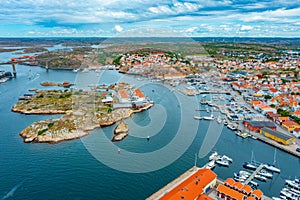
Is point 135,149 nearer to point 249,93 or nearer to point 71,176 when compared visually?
point 71,176

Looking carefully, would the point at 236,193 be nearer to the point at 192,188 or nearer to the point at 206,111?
the point at 192,188

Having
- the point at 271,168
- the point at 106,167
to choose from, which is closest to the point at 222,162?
the point at 271,168

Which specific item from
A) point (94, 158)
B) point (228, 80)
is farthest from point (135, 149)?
point (228, 80)

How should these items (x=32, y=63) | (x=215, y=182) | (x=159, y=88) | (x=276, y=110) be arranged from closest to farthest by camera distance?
1. (x=215, y=182)
2. (x=276, y=110)
3. (x=159, y=88)
4. (x=32, y=63)

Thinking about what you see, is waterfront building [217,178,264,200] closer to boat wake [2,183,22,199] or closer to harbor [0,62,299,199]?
harbor [0,62,299,199]

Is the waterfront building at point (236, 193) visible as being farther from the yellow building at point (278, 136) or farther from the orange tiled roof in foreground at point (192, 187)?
the yellow building at point (278, 136)

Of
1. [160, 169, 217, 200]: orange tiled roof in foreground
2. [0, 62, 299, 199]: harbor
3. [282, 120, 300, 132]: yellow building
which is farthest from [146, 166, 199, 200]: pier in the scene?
[282, 120, 300, 132]: yellow building
